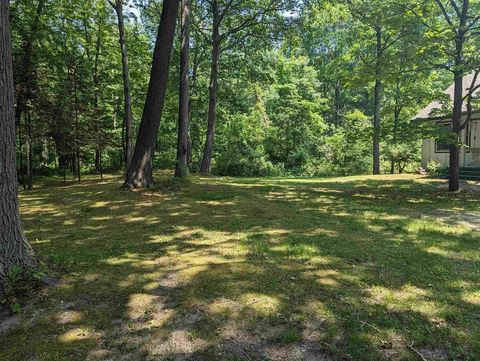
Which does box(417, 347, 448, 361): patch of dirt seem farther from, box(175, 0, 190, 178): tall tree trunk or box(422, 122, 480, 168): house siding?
box(422, 122, 480, 168): house siding

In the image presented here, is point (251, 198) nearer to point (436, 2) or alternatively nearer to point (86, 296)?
point (86, 296)

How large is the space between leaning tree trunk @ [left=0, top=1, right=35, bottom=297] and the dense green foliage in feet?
29.6

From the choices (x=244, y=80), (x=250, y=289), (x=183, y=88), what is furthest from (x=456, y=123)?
(x=244, y=80)

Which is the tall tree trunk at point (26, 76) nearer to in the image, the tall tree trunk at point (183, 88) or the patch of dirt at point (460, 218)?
the tall tree trunk at point (183, 88)

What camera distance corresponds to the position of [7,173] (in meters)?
3.13

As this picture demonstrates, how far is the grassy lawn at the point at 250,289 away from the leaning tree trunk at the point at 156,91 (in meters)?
2.63

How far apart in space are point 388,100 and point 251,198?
24.8 meters

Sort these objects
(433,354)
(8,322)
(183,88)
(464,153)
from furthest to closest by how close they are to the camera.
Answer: (464,153)
(183,88)
(8,322)
(433,354)

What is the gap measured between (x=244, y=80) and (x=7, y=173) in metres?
18.5

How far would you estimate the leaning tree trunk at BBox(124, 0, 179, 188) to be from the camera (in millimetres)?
8797

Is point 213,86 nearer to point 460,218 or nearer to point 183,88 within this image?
point 183,88

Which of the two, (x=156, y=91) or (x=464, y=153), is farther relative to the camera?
(x=464, y=153)

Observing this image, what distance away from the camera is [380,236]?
540 centimetres

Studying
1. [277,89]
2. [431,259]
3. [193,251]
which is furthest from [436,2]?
[277,89]
